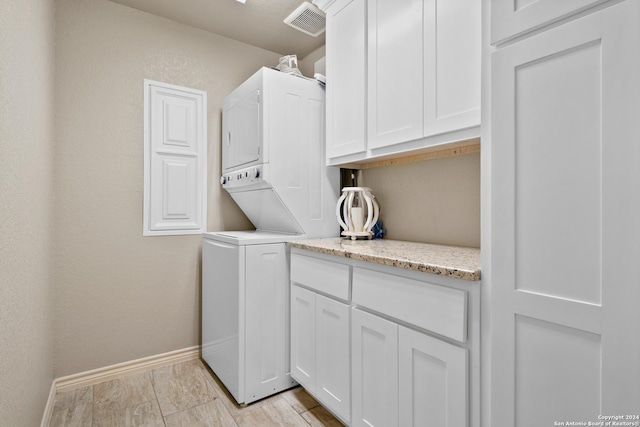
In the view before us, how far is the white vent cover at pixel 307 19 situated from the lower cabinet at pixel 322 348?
6.20 ft

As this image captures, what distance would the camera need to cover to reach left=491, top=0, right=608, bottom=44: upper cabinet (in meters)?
0.83

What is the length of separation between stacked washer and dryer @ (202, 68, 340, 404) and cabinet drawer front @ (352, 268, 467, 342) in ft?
2.31

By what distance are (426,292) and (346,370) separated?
0.66m

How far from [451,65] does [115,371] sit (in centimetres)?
278

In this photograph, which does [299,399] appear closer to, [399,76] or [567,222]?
[567,222]

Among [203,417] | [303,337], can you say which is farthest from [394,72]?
[203,417]

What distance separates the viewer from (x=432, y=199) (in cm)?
191

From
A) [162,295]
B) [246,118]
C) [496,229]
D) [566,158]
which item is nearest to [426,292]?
[496,229]

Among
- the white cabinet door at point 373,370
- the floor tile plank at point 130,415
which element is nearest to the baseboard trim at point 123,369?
the floor tile plank at point 130,415

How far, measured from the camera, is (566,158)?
834 mm

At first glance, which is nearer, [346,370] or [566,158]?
[566,158]

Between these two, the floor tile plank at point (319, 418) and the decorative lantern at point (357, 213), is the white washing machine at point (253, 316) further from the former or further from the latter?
the decorative lantern at point (357, 213)

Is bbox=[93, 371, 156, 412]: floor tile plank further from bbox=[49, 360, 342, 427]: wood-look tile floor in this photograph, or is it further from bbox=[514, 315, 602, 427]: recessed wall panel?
bbox=[514, 315, 602, 427]: recessed wall panel

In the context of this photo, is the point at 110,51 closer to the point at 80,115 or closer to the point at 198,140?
the point at 80,115
